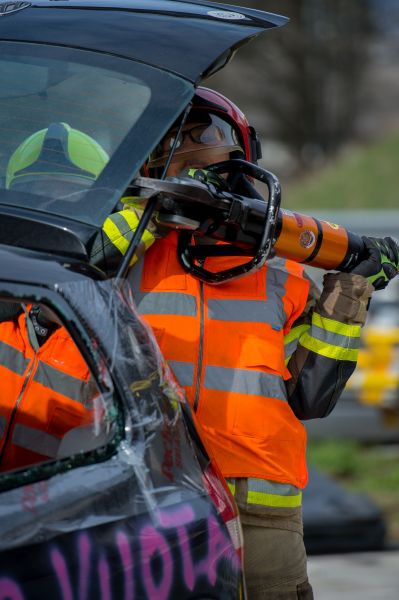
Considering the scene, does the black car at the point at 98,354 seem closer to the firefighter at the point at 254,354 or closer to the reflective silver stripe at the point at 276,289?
the firefighter at the point at 254,354

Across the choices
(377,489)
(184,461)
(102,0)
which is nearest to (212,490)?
(184,461)

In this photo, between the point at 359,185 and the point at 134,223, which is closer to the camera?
the point at 134,223

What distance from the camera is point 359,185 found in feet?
70.7

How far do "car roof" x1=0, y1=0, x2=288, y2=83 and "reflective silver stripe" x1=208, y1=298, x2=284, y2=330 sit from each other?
60 cm

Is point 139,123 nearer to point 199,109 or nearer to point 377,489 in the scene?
point 199,109

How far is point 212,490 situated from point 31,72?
94 cm

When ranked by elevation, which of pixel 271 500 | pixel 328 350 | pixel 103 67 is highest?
pixel 103 67

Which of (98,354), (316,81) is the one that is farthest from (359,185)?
(98,354)

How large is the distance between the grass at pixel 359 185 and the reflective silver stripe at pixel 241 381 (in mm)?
17499

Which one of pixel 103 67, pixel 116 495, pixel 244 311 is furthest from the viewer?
pixel 244 311

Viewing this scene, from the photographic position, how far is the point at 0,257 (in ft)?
6.82

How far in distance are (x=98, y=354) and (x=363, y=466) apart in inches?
212

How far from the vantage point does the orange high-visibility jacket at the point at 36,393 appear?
249 centimetres

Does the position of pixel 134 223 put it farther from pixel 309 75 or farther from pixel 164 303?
pixel 309 75
